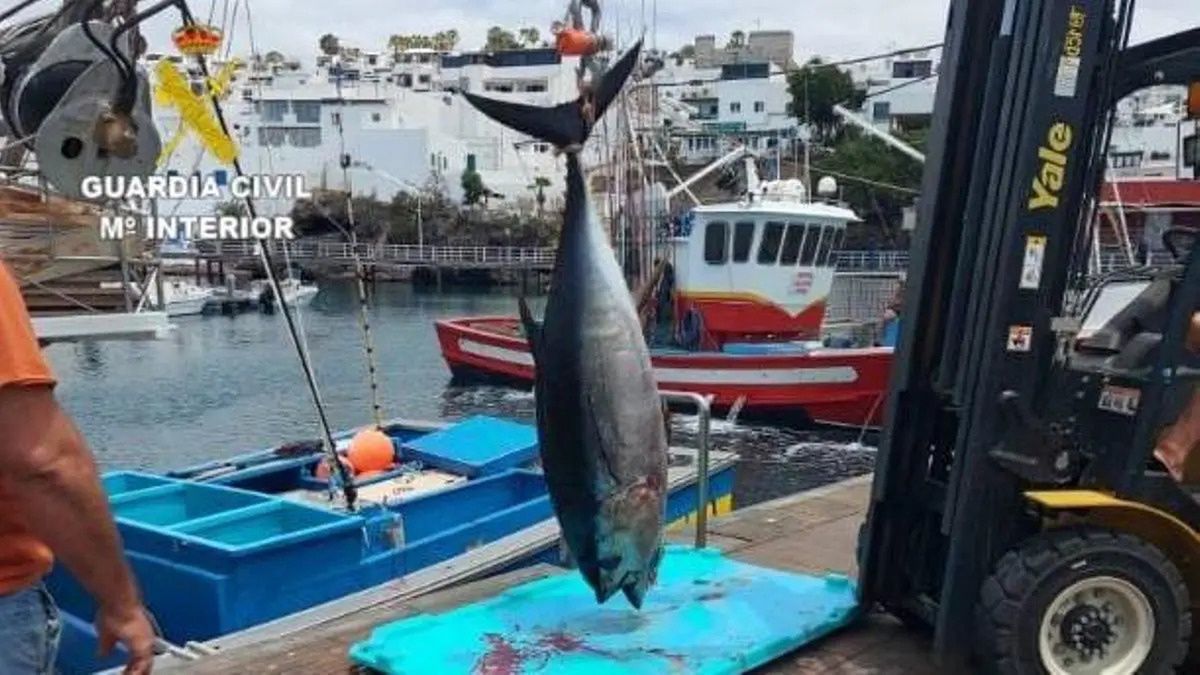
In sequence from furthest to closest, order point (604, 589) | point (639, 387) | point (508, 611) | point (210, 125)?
point (210, 125) → point (508, 611) → point (604, 589) → point (639, 387)

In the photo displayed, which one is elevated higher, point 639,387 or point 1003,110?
point 1003,110

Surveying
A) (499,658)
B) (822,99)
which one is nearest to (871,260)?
(822,99)

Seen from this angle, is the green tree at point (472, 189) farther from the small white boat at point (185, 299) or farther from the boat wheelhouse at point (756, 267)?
the boat wheelhouse at point (756, 267)

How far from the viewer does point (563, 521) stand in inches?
129

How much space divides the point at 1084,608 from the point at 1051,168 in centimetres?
129

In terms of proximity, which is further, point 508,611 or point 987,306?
point 508,611

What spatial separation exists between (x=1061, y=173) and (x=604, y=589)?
1.77m

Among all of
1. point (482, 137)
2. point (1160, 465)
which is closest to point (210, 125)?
point (1160, 465)

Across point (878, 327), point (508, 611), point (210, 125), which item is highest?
point (210, 125)

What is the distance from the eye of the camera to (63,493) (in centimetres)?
193

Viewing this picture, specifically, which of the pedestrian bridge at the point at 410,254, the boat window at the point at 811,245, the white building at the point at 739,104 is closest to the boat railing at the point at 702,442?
the boat window at the point at 811,245

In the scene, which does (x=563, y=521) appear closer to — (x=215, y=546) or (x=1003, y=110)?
(x=1003, y=110)

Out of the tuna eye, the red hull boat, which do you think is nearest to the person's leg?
the tuna eye

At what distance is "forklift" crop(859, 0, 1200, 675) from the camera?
3.37 m
